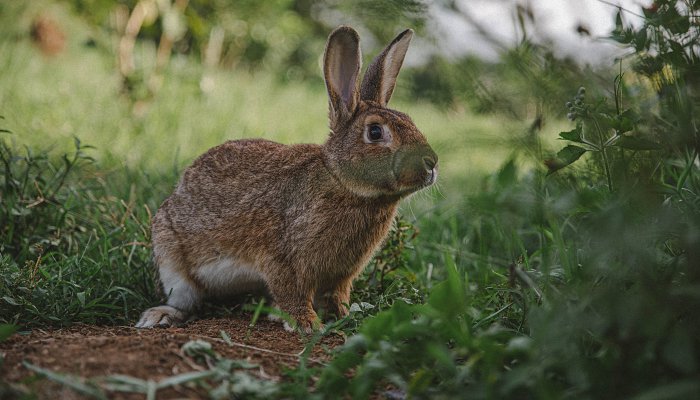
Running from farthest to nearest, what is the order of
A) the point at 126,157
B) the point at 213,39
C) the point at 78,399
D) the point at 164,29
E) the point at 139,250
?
the point at 213,39 → the point at 164,29 → the point at 126,157 → the point at 139,250 → the point at 78,399

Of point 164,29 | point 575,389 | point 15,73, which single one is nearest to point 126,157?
point 164,29

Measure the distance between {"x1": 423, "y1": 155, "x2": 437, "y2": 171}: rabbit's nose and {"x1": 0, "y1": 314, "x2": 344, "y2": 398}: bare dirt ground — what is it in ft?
2.74

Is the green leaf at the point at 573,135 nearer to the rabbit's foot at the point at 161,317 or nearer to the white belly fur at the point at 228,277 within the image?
the white belly fur at the point at 228,277

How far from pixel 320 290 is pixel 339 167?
643 millimetres

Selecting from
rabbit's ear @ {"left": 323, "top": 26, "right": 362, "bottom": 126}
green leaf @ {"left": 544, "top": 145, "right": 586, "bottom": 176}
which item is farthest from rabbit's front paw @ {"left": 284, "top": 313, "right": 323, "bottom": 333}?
green leaf @ {"left": 544, "top": 145, "right": 586, "bottom": 176}

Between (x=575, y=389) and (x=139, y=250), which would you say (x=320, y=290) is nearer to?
(x=139, y=250)

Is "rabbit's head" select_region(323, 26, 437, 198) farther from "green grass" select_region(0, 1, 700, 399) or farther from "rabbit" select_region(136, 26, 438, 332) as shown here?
"green grass" select_region(0, 1, 700, 399)

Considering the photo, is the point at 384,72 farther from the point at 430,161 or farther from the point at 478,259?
the point at 478,259

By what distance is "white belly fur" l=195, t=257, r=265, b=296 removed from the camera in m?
3.54

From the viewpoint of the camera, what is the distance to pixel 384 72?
3.56 meters

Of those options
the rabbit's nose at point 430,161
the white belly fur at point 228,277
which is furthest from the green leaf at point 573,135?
the white belly fur at point 228,277

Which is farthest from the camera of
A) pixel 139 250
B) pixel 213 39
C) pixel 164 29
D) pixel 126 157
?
pixel 213 39

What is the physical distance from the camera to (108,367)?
2.15m

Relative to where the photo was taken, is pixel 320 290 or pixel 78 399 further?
pixel 320 290
